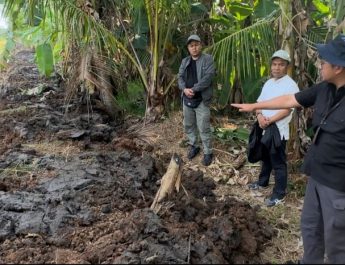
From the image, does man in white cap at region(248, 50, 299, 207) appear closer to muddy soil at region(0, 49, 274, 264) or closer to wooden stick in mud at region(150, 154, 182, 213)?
muddy soil at region(0, 49, 274, 264)

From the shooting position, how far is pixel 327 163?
322 centimetres

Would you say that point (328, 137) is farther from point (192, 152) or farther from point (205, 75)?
point (192, 152)

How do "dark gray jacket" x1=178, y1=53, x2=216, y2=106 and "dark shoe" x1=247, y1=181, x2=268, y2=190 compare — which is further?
"dark gray jacket" x1=178, y1=53, x2=216, y2=106

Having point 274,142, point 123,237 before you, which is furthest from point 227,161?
point 123,237

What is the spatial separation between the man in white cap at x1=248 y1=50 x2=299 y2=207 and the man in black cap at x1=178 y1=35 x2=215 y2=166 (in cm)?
103

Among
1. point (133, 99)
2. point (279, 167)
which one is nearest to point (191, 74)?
point (279, 167)

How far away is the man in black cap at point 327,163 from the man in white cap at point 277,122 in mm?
1168

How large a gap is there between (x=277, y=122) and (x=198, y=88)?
4.14 ft

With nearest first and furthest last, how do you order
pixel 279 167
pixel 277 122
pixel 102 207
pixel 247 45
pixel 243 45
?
pixel 102 207 < pixel 277 122 < pixel 279 167 < pixel 247 45 < pixel 243 45

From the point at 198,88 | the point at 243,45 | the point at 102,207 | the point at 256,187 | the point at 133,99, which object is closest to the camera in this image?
the point at 102,207

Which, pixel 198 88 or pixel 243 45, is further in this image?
pixel 243 45

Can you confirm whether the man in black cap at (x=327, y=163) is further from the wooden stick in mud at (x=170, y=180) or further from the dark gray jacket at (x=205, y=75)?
the dark gray jacket at (x=205, y=75)

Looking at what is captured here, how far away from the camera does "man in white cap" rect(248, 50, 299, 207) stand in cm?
459

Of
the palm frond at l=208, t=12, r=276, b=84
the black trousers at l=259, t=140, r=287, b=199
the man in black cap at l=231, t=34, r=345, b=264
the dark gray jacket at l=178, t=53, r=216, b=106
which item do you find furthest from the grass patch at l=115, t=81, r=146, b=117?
the man in black cap at l=231, t=34, r=345, b=264
